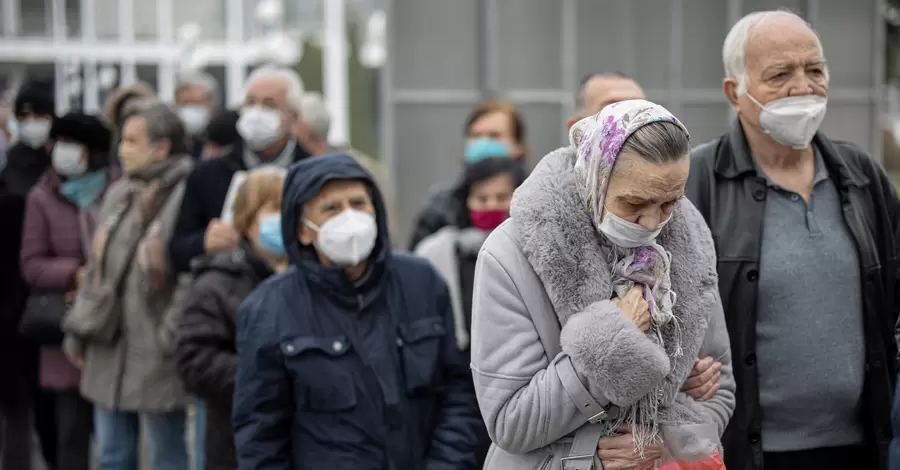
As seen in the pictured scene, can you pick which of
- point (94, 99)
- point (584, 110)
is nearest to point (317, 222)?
point (584, 110)

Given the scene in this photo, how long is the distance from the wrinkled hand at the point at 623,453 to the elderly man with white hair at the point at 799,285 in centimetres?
100

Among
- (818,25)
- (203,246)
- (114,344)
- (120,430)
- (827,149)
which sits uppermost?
(818,25)

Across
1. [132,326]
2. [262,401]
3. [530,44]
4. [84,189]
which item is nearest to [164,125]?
[84,189]

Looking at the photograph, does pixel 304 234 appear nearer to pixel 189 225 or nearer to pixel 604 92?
pixel 604 92

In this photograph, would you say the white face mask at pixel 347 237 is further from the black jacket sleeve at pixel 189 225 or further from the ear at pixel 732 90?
the black jacket sleeve at pixel 189 225

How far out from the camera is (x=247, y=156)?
22.0 ft

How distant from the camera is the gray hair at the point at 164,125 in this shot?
674 cm

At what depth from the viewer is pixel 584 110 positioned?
16.4 feet

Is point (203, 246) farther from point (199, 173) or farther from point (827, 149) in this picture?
point (827, 149)

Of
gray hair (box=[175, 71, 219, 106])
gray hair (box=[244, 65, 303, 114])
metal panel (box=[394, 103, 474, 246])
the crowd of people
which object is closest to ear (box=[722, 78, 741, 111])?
the crowd of people

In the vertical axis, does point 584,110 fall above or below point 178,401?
above

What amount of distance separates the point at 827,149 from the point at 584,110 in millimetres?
1143

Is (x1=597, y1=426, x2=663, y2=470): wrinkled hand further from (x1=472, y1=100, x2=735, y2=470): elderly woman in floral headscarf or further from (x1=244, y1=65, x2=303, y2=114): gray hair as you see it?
(x1=244, y1=65, x2=303, y2=114): gray hair

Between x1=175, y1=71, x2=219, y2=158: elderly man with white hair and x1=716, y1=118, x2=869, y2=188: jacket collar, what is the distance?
17.5 feet
